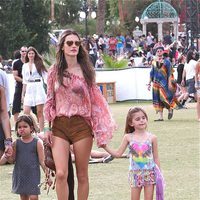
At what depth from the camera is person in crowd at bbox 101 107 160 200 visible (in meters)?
8.41

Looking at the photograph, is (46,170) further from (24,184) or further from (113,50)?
(113,50)

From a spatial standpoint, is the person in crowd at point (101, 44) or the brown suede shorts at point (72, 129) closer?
the brown suede shorts at point (72, 129)

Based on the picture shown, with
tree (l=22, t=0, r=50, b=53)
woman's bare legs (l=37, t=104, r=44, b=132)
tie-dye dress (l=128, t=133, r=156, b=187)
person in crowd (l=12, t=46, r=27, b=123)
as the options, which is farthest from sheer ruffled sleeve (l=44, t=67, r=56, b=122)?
tree (l=22, t=0, r=50, b=53)

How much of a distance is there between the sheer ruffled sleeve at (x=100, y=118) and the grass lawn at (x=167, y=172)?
1514mm

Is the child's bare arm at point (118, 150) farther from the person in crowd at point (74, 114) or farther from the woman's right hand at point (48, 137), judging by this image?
the woman's right hand at point (48, 137)

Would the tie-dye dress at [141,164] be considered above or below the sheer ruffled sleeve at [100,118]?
below

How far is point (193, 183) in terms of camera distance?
10672mm

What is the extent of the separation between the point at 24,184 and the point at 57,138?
0.70 metres

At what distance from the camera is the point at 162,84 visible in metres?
20.2

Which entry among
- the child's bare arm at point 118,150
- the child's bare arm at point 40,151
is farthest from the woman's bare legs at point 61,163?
the child's bare arm at point 40,151

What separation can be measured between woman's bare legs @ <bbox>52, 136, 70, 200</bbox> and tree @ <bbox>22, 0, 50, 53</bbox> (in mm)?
30478

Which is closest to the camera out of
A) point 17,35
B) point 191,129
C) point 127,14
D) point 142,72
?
point 191,129

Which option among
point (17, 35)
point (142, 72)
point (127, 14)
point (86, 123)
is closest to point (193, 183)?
point (86, 123)

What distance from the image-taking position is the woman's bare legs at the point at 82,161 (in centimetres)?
827
